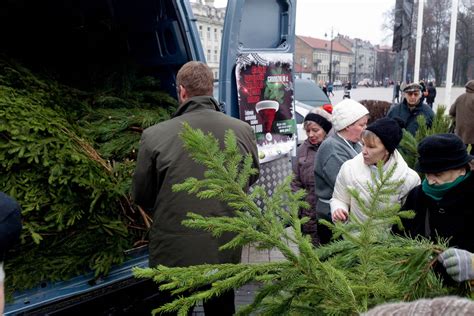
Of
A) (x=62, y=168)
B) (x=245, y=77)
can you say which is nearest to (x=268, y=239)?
(x=62, y=168)

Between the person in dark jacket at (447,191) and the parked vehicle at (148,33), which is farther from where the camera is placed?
the parked vehicle at (148,33)

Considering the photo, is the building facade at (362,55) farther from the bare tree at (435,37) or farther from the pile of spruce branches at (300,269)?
the pile of spruce branches at (300,269)

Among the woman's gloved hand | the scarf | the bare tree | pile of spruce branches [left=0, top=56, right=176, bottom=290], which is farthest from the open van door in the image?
the bare tree

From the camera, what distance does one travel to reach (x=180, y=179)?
8.59 feet

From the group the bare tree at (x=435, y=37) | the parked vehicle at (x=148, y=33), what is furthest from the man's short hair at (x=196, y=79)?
the bare tree at (x=435, y=37)

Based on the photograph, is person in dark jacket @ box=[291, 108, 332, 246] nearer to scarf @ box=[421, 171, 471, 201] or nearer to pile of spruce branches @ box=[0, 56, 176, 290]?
pile of spruce branches @ box=[0, 56, 176, 290]

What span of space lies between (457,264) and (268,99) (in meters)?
3.17

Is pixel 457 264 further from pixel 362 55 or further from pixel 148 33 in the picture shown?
pixel 362 55

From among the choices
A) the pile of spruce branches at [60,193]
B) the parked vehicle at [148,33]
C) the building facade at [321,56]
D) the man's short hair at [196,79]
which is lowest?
the pile of spruce branches at [60,193]

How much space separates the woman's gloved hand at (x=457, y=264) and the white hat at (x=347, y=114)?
213 cm

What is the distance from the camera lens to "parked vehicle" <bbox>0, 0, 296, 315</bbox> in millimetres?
4121

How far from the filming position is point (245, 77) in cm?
425

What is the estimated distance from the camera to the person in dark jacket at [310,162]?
12.8 feet

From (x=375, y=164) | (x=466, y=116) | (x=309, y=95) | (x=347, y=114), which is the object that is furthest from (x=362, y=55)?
(x=375, y=164)
